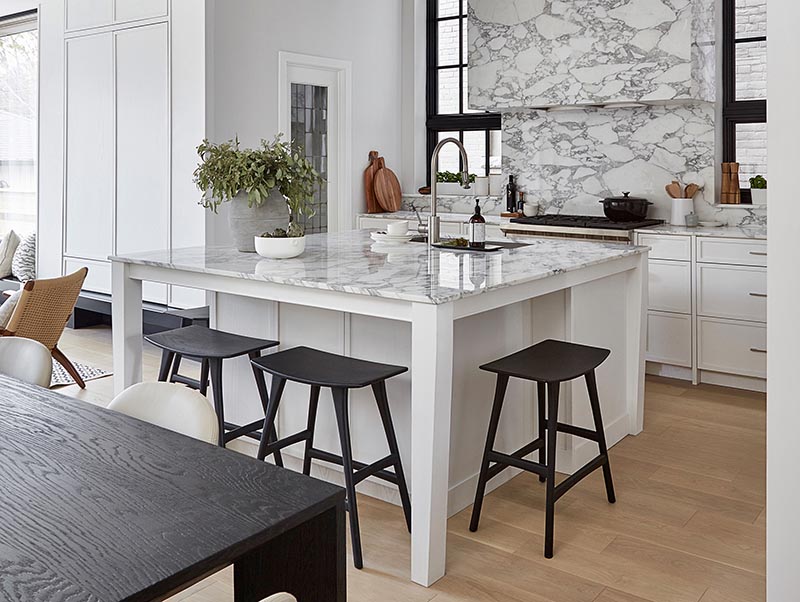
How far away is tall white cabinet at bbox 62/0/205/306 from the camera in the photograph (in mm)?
5586

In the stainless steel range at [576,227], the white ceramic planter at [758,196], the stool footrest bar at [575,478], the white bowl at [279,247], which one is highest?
the white ceramic planter at [758,196]

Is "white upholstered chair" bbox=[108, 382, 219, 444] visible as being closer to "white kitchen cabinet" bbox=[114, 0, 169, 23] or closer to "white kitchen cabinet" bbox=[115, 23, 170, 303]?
"white kitchen cabinet" bbox=[115, 23, 170, 303]

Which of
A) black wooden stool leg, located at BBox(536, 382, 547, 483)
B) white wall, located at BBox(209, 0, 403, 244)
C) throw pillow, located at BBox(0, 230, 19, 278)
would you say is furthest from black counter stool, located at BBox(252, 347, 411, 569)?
throw pillow, located at BBox(0, 230, 19, 278)

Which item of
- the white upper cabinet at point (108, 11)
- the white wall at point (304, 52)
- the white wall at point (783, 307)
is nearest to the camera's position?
the white wall at point (783, 307)

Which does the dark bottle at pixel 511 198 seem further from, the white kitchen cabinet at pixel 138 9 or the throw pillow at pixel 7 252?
the throw pillow at pixel 7 252

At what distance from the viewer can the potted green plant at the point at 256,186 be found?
3406 mm

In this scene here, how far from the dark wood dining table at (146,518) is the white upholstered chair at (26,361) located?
1.88ft

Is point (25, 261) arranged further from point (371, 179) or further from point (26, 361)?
point (26, 361)

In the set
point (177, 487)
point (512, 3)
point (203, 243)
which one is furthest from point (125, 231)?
point (177, 487)

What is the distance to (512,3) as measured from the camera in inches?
231

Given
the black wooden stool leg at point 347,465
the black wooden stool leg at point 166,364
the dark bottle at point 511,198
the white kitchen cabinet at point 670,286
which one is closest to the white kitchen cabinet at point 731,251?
the white kitchen cabinet at point 670,286

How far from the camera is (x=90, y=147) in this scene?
20.6 feet

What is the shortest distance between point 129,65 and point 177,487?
203 inches

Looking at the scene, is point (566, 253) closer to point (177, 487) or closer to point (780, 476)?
point (780, 476)
